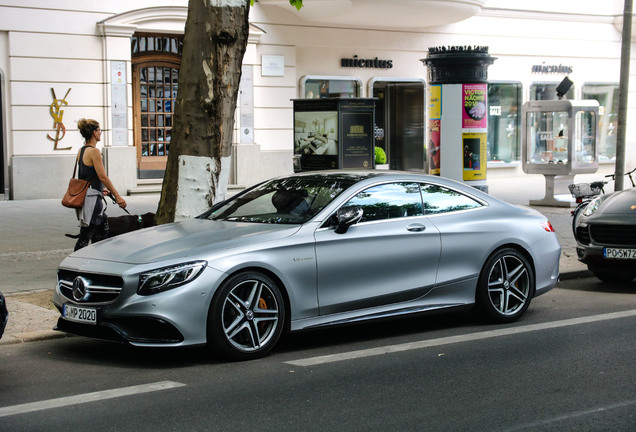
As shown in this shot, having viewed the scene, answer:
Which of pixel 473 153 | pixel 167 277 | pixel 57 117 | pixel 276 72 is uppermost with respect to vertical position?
pixel 276 72

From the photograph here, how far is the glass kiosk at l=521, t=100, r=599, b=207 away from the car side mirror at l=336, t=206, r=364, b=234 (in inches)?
490

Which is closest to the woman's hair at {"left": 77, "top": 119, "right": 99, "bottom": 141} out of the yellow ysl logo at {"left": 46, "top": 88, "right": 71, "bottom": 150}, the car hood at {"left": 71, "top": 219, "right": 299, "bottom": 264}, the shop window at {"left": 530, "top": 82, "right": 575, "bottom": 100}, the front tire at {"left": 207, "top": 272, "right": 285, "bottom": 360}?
the car hood at {"left": 71, "top": 219, "right": 299, "bottom": 264}

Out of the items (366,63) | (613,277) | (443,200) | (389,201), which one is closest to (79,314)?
(389,201)

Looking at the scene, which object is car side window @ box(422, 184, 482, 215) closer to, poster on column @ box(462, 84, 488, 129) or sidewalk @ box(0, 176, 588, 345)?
sidewalk @ box(0, 176, 588, 345)

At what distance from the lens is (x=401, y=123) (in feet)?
89.0

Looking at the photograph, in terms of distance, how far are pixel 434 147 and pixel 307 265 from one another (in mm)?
11676

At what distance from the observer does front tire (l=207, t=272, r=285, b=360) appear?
6.34 metres

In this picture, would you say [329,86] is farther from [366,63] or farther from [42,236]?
[42,236]

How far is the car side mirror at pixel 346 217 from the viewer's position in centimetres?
694

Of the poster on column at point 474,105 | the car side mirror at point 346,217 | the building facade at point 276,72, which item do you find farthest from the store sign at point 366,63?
the car side mirror at point 346,217

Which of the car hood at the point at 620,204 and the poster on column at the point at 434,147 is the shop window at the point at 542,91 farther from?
the car hood at the point at 620,204

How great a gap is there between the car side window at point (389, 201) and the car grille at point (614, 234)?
10.3ft

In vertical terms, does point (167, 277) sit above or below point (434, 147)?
below

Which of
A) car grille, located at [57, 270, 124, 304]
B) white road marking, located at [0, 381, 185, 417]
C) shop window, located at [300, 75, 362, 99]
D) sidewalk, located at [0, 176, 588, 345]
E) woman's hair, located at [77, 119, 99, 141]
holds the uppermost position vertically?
shop window, located at [300, 75, 362, 99]
